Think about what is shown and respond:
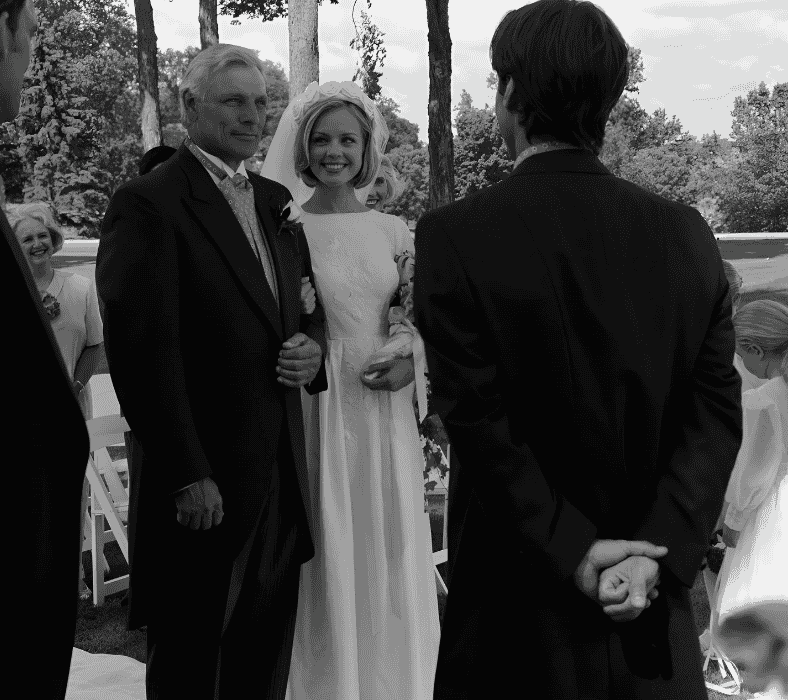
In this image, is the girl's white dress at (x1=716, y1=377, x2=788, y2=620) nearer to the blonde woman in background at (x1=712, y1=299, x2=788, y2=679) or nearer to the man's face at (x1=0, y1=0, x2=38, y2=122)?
the blonde woman in background at (x1=712, y1=299, x2=788, y2=679)

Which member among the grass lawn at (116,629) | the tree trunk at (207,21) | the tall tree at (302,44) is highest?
the tree trunk at (207,21)

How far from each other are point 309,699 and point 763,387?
2130 millimetres

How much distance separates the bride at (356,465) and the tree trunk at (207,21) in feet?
53.3

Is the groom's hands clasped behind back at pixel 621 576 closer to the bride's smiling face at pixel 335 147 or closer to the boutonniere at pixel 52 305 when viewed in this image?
the bride's smiling face at pixel 335 147

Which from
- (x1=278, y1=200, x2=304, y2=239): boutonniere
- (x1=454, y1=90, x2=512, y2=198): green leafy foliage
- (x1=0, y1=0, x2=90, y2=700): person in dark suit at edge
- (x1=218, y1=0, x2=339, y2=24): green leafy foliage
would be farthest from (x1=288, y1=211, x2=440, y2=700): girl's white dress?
(x1=454, y1=90, x2=512, y2=198): green leafy foliage

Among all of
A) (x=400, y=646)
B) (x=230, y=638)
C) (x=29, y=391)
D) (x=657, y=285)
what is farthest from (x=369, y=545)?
(x=29, y=391)

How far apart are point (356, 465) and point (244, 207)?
1.14 m

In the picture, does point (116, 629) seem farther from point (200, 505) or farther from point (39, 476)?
point (39, 476)

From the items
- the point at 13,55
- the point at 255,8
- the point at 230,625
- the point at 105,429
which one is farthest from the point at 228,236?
the point at 255,8

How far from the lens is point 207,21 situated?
64.1 ft

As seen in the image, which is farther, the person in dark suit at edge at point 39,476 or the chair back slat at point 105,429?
the chair back slat at point 105,429

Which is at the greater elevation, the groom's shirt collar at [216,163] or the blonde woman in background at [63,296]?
the groom's shirt collar at [216,163]

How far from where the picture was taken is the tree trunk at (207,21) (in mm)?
19484

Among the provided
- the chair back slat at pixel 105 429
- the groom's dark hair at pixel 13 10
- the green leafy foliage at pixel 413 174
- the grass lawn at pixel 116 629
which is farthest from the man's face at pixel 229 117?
the green leafy foliage at pixel 413 174
